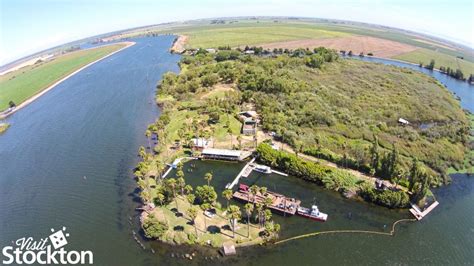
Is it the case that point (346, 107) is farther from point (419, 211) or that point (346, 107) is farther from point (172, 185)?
point (172, 185)

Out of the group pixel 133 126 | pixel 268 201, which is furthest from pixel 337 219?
pixel 133 126

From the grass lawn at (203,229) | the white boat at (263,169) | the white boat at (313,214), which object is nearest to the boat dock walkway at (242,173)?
the white boat at (263,169)

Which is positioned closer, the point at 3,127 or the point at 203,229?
the point at 203,229

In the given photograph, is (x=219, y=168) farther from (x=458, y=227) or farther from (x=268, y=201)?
(x=458, y=227)

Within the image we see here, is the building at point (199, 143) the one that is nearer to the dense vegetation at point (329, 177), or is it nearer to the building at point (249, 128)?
the building at point (249, 128)

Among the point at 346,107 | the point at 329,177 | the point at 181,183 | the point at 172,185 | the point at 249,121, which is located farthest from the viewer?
the point at 346,107

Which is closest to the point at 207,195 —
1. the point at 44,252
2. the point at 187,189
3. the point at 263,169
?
the point at 187,189

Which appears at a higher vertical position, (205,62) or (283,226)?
(205,62)
